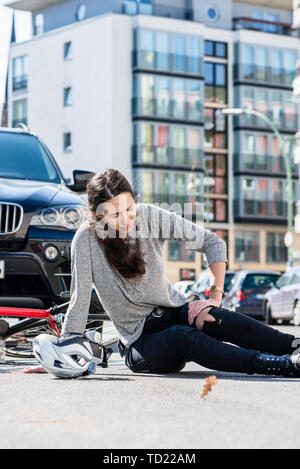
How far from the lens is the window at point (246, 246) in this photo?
2891 inches

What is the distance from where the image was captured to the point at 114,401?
556 cm

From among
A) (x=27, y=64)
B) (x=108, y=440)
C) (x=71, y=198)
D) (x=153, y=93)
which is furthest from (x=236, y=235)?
(x=108, y=440)

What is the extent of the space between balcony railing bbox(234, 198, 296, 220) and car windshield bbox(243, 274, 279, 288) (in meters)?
40.9

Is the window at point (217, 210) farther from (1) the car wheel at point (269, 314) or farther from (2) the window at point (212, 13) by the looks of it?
(1) the car wheel at point (269, 314)

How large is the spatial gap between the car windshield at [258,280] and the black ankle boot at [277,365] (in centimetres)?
2444

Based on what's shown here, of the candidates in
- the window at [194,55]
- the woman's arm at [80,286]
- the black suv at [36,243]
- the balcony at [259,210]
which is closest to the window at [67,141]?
the window at [194,55]

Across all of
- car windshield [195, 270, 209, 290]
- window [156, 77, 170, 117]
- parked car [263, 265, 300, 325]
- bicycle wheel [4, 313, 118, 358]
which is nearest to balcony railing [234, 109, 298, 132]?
window [156, 77, 170, 117]

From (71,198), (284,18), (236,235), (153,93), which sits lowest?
(236,235)

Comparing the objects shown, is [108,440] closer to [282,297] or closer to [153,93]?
[282,297]

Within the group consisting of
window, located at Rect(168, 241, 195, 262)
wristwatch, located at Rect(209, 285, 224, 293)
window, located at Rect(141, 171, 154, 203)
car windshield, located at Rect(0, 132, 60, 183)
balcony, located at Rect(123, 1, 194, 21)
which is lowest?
window, located at Rect(168, 241, 195, 262)

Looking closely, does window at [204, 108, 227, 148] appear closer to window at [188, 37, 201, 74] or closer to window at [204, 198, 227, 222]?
window at [204, 198, 227, 222]

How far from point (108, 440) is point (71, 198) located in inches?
228

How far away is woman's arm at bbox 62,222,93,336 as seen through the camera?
699 centimetres

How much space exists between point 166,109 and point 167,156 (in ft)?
9.72
